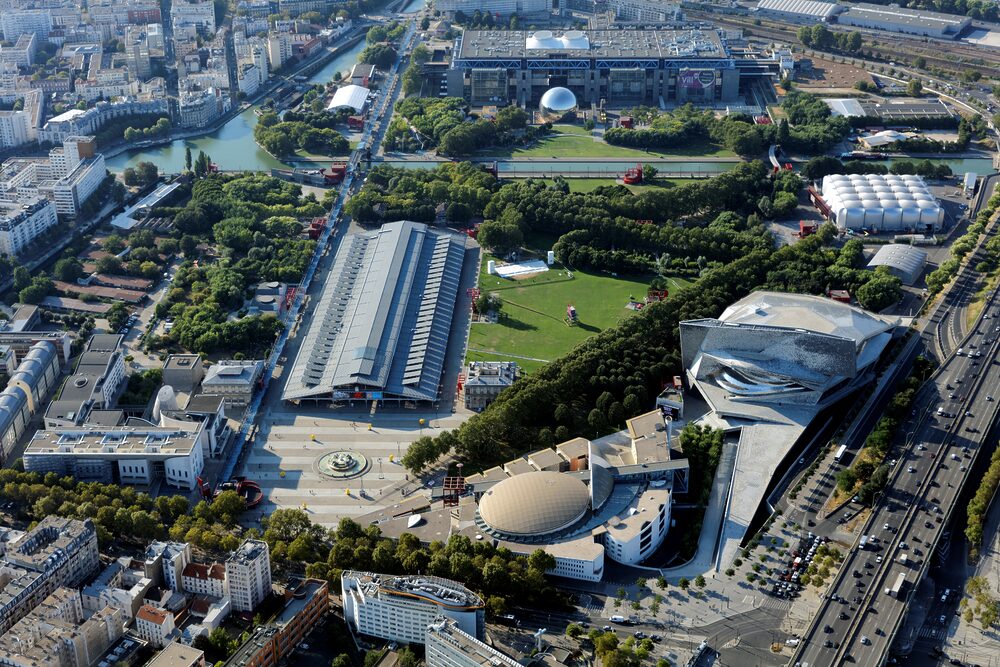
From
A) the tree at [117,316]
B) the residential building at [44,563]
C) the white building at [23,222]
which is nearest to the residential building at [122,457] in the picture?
the residential building at [44,563]

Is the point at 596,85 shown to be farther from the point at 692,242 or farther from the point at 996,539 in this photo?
the point at 996,539

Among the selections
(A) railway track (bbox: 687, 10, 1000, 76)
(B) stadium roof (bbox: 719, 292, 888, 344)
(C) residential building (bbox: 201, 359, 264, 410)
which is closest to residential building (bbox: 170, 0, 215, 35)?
(A) railway track (bbox: 687, 10, 1000, 76)

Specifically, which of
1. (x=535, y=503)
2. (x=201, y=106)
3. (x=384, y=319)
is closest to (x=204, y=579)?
(x=535, y=503)

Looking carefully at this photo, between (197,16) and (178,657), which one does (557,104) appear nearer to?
(197,16)

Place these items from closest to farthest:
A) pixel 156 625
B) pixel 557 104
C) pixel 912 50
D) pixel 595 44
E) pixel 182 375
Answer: pixel 156 625 → pixel 182 375 → pixel 557 104 → pixel 595 44 → pixel 912 50

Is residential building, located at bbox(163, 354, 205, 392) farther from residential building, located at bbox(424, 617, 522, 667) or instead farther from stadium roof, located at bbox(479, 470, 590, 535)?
residential building, located at bbox(424, 617, 522, 667)
